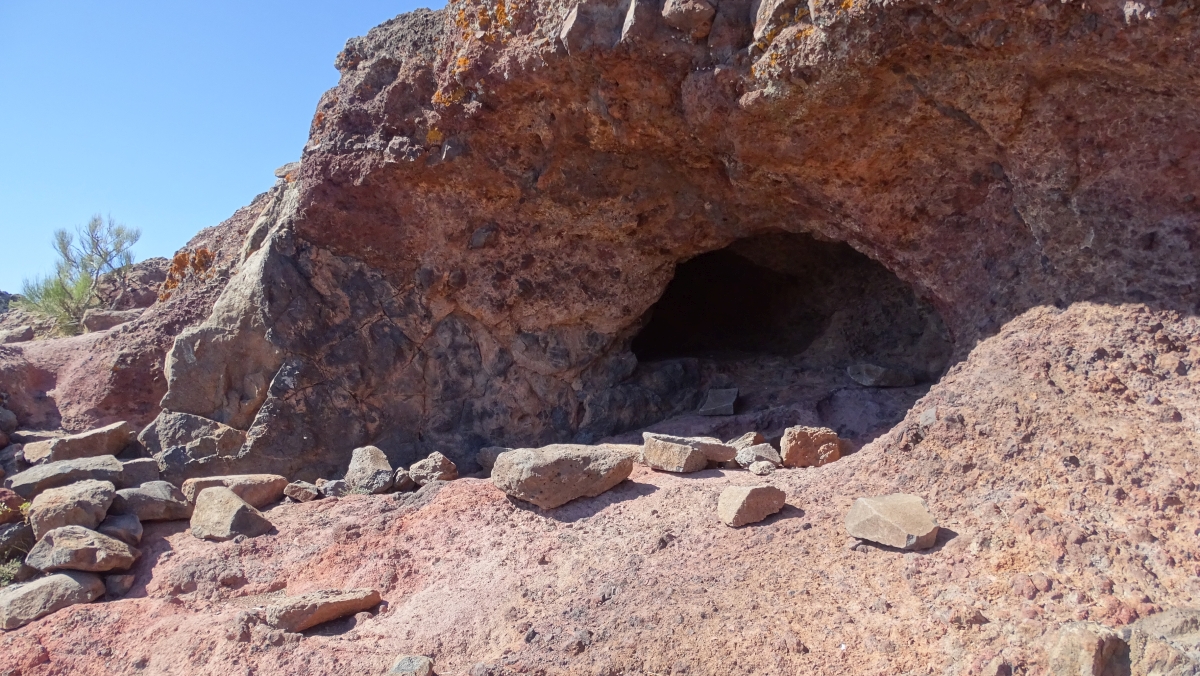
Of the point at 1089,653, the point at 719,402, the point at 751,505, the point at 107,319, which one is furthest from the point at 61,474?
the point at 107,319

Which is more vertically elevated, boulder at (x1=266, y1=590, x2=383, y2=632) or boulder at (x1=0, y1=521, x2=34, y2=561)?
boulder at (x1=0, y1=521, x2=34, y2=561)

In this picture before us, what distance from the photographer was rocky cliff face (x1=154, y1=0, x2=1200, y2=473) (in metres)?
3.28

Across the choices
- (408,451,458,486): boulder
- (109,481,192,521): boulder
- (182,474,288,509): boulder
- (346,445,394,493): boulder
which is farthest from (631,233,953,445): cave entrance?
(109,481,192,521): boulder

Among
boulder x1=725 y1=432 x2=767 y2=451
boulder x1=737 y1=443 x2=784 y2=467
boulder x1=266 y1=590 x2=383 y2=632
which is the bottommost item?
boulder x1=266 y1=590 x2=383 y2=632

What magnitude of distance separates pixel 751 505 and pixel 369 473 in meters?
2.38

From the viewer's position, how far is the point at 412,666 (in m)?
2.78

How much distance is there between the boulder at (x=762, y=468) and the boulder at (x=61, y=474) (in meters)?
3.50

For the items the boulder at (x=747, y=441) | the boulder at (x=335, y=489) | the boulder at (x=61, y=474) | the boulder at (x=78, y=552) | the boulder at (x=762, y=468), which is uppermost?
the boulder at (x=61, y=474)

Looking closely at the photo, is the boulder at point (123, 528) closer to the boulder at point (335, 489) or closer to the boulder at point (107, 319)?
the boulder at point (335, 489)

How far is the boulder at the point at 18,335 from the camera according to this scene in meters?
9.13

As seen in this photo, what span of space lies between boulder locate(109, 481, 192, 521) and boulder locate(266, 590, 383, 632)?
1.45 m

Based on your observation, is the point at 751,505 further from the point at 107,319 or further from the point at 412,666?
the point at 107,319

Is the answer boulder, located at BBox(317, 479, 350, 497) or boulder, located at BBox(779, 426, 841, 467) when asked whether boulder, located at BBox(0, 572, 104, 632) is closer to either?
boulder, located at BBox(317, 479, 350, 497)

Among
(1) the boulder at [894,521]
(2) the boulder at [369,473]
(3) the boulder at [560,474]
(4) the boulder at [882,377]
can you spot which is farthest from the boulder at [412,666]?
(4) the boulder at [882,377]
